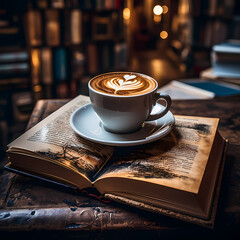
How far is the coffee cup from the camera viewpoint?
555 mm

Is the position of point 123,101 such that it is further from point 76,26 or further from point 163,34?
point 163,34

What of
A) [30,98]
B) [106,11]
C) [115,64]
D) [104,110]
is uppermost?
[106,11]

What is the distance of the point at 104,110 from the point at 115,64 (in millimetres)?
2212

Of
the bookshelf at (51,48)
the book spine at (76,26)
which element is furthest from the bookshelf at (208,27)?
the book spine at (76,26)

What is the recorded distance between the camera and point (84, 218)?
1.56 ft

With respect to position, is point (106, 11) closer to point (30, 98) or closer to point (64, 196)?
point (30, 98)

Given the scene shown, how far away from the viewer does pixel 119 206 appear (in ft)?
1.62

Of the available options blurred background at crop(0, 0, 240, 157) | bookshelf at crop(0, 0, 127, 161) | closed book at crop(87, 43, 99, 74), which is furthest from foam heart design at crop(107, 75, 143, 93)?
closed book at crop(87, 43, 99, 74)

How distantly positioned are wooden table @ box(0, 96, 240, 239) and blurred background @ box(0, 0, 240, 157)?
1.28m

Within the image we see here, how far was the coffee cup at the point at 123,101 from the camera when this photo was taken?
21.9 inches

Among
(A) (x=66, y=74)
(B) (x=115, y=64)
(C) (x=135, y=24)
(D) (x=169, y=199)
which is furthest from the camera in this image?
(C) (x=135, y=24)

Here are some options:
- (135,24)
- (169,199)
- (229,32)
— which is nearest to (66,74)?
(229,32)

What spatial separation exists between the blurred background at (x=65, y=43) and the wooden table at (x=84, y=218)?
128cm

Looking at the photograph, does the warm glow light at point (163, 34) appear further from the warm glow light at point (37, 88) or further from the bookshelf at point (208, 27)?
the warm glow light at point (37, 88)
